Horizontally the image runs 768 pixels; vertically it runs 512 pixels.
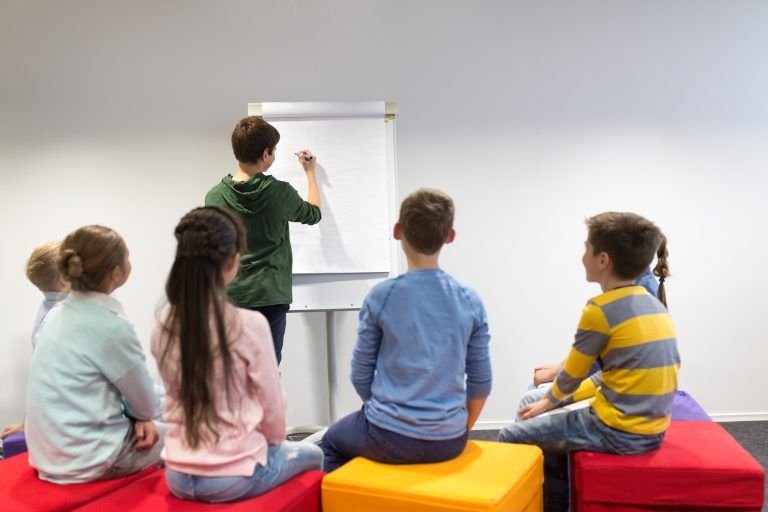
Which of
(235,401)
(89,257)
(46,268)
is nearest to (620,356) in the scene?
(235,401)

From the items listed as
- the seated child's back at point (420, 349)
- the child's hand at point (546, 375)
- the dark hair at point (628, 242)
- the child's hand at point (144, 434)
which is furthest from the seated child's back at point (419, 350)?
the child's hand at point (546, 375)

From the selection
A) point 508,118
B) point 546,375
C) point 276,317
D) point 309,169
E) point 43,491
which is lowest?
point 43,491

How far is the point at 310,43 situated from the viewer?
382 cm

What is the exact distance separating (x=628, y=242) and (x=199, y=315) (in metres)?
1.23

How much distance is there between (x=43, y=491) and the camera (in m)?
1.90

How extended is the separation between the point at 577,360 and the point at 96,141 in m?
2.98

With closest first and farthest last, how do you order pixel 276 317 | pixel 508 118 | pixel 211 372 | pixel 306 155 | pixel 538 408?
pixel 211 372 < pixel 538 408 < pixel 276 317 < pixel 306 155 < pixel 508 118

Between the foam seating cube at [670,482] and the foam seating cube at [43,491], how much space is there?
1.26 meters

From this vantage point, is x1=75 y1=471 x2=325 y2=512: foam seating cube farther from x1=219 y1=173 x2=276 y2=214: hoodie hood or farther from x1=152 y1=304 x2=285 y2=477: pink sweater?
x1=219 y1=173 x2=276 y2=214: hoodie hood

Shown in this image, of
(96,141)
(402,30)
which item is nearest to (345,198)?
(402,30)

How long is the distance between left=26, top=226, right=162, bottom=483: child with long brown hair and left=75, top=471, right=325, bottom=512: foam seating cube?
0.16 metres

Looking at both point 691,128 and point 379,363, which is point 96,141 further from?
point 691,128

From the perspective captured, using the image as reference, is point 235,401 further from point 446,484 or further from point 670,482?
point 670,482

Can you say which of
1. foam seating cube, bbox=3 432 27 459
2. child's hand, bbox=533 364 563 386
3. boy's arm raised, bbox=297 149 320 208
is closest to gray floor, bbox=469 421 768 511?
child's hand, bbox=533 364 563 386
